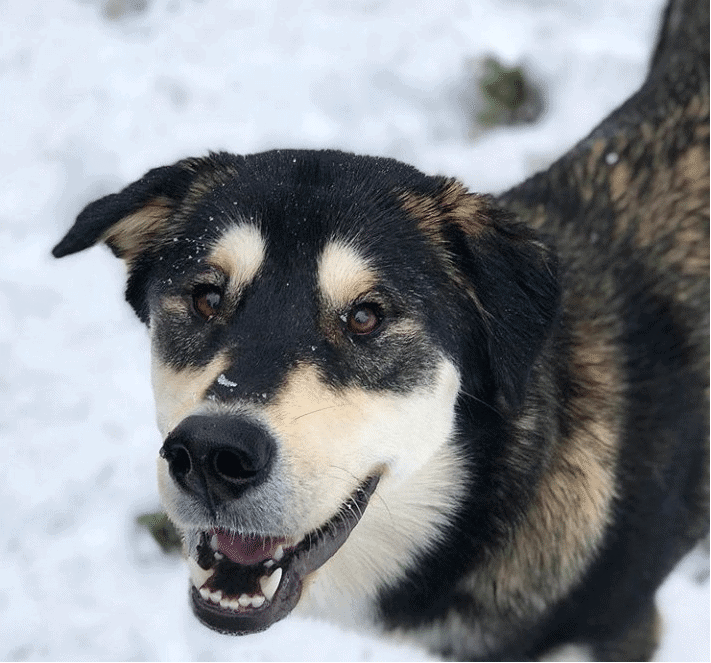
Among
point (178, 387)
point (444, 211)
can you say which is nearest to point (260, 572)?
point (178, 387)

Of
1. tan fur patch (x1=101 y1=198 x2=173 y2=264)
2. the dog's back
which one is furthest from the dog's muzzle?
the dog's back

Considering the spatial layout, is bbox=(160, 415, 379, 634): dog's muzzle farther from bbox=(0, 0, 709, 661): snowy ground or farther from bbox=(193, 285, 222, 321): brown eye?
bbox=(0, 0, 709, 661): snowy ground

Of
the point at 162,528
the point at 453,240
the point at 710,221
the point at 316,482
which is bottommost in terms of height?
the point at 162,528

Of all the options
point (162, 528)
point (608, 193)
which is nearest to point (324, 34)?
point (608, 193)

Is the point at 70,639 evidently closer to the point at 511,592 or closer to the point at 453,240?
the point at 511,592

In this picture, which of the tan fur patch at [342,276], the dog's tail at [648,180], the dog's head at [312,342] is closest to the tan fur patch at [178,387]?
the dog's head at [312,342]

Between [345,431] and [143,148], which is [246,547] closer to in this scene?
[345,431]

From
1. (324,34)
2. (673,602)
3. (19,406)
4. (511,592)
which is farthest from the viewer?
(324,34)

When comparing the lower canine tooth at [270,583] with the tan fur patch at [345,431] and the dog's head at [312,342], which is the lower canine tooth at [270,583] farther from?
the tan fur patch at [345,431]

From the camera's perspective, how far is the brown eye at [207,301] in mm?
2482

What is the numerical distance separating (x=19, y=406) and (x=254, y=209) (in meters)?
2.17

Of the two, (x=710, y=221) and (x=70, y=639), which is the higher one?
(x=710, y=221)

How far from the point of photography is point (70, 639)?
3.70 meters

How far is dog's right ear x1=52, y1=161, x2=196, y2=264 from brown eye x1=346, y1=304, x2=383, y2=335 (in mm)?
658
